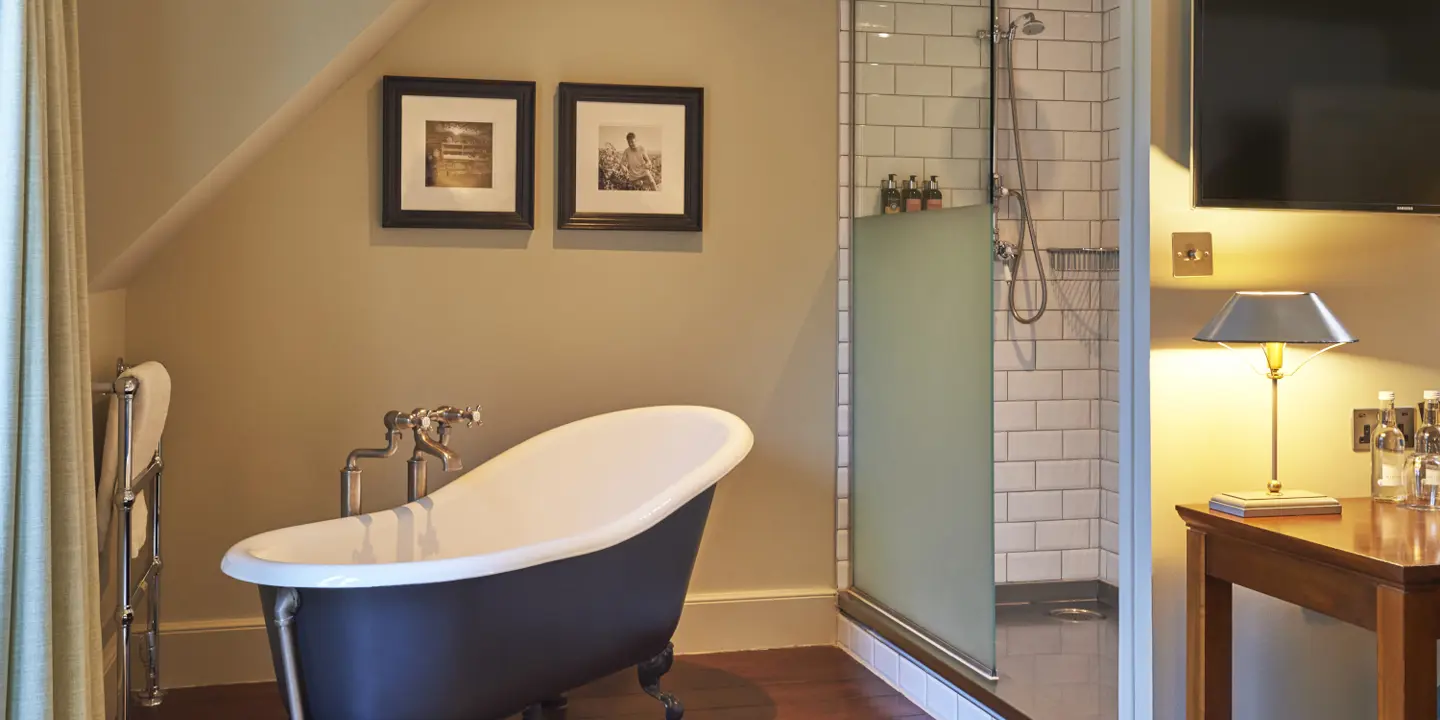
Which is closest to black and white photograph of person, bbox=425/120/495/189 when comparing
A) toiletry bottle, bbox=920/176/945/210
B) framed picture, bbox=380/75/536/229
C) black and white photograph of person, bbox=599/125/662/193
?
framed picture, bbox=380/75/536/229

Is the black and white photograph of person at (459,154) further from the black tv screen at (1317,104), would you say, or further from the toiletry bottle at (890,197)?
the black tv screen at (1317,104)

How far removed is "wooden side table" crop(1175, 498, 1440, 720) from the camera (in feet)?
6.51

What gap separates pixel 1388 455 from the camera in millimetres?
2502

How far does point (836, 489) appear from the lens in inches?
158

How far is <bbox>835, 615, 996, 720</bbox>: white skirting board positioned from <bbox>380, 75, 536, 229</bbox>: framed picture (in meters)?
1.68

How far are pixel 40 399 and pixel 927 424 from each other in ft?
7.22

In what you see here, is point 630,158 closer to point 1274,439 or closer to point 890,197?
point 890,197

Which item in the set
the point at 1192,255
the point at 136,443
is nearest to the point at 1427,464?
the point at 1192,255

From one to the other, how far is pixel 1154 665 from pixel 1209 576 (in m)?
0.27

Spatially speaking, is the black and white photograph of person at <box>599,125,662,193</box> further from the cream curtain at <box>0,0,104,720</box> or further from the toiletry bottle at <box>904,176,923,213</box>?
the cream curtain at <box>0,0,104,720</box>

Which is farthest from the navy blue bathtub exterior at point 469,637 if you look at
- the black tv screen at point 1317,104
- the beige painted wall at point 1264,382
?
the black tv screen at point 1317,104

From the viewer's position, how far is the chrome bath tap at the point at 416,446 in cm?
320

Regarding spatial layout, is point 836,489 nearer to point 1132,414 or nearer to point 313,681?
point 1132,414

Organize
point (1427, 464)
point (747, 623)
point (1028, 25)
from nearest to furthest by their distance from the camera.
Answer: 1. point (1427, 464)
2. point (1028, 25)
3. point (747, 623)
